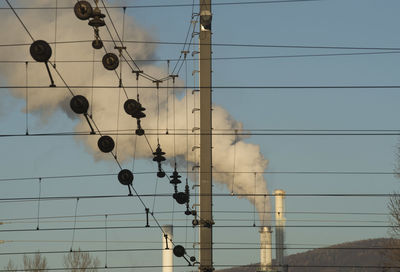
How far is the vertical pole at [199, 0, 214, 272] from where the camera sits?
27.9m

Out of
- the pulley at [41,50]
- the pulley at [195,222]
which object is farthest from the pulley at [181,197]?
the pulley at [41,50]

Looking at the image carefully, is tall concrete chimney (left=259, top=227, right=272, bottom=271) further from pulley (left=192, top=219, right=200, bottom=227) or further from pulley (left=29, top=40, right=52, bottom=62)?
pulley (left=29, top=40, right=52, bottom=62)

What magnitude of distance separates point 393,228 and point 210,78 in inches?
986

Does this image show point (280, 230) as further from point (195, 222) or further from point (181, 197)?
point (181, 197)

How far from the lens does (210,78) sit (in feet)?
94.8

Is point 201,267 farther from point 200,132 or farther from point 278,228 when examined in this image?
point 278,228

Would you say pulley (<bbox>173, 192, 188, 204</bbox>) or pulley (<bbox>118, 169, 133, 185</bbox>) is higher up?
pulley (<bbox>173, 192, 188, 204</bbox>)

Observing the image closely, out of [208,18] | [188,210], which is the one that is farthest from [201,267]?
[208,18]

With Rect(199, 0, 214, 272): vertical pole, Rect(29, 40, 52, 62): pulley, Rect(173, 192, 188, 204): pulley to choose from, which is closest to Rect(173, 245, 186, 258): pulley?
Rect(199, 0, 214, 272): vertical pole

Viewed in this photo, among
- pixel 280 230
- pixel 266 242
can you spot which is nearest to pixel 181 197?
pixel 266 242

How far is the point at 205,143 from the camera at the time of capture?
28.3 metres

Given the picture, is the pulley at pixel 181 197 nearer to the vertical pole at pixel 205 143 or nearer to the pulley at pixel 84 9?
the vertical pole at pixel 205 143

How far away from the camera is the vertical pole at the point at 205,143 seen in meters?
27.9

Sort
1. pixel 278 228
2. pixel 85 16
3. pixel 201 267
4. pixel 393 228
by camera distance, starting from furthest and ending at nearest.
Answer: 1. pixel 278 228
2. pixel 393 228
3. pixel 201 267
4. pixel 85 16
